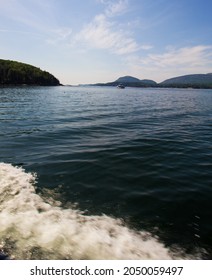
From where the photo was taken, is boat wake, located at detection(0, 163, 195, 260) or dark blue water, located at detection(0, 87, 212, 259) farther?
dark blue water, located at detection(0, 87, 212, 259)

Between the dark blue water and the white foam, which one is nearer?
the white foam

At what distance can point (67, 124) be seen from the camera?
950 inches

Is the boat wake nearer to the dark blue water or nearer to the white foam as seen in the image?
the white foam

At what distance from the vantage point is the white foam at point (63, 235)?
623 cm

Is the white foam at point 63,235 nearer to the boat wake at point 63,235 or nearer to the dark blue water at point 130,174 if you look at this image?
the boat wake at point 63,235

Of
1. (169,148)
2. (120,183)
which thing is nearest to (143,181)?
(120,183)

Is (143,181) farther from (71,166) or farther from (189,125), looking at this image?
(189,125)

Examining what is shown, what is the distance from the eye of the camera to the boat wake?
622cm

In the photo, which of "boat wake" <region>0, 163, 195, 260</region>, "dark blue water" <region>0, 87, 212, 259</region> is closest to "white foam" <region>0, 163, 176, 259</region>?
"boat wake" <region>0, 163, 195, 260</region>

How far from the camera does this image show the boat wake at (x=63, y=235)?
6.22 m

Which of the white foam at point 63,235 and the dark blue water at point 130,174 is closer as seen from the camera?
the white foam at point 63,235

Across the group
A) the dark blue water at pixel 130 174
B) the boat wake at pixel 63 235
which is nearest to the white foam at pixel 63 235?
the boat wake at pixel 63 235

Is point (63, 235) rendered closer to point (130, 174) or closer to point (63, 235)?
point (63, 235)
